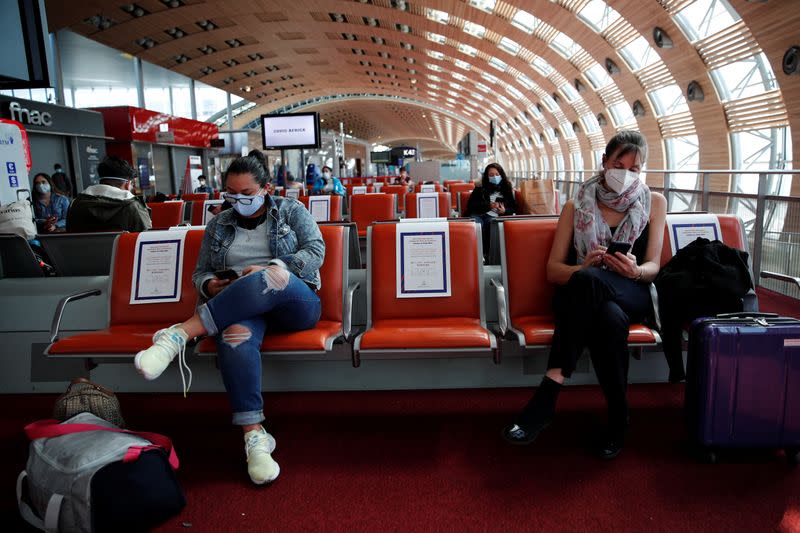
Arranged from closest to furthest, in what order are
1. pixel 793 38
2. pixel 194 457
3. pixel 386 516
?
pixel 386 516, pixel 194 457, pixel 793 38

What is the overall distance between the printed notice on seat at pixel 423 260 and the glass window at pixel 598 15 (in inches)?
552

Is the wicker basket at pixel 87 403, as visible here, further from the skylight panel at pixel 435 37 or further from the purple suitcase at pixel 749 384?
the skylight panel at pixel 435 37

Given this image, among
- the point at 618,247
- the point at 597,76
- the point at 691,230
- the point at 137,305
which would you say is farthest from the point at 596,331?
the point at 597,76

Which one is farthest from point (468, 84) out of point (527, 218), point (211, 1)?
point (527, 218)

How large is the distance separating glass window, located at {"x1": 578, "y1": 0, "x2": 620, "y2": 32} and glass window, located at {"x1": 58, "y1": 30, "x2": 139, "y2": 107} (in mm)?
14547

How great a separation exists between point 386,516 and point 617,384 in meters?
1.06

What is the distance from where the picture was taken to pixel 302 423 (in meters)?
2.69

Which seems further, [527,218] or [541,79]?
[541,79]

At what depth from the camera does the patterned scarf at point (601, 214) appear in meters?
2.53

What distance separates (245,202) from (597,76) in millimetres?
19268

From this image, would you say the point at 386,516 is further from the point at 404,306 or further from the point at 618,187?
the point at 618,187

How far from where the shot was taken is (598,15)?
15.1 m

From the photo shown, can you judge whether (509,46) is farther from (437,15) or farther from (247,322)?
(247,322)

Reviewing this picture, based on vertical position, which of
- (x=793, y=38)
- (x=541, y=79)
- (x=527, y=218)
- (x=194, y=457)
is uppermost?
(x=541, y=79)
